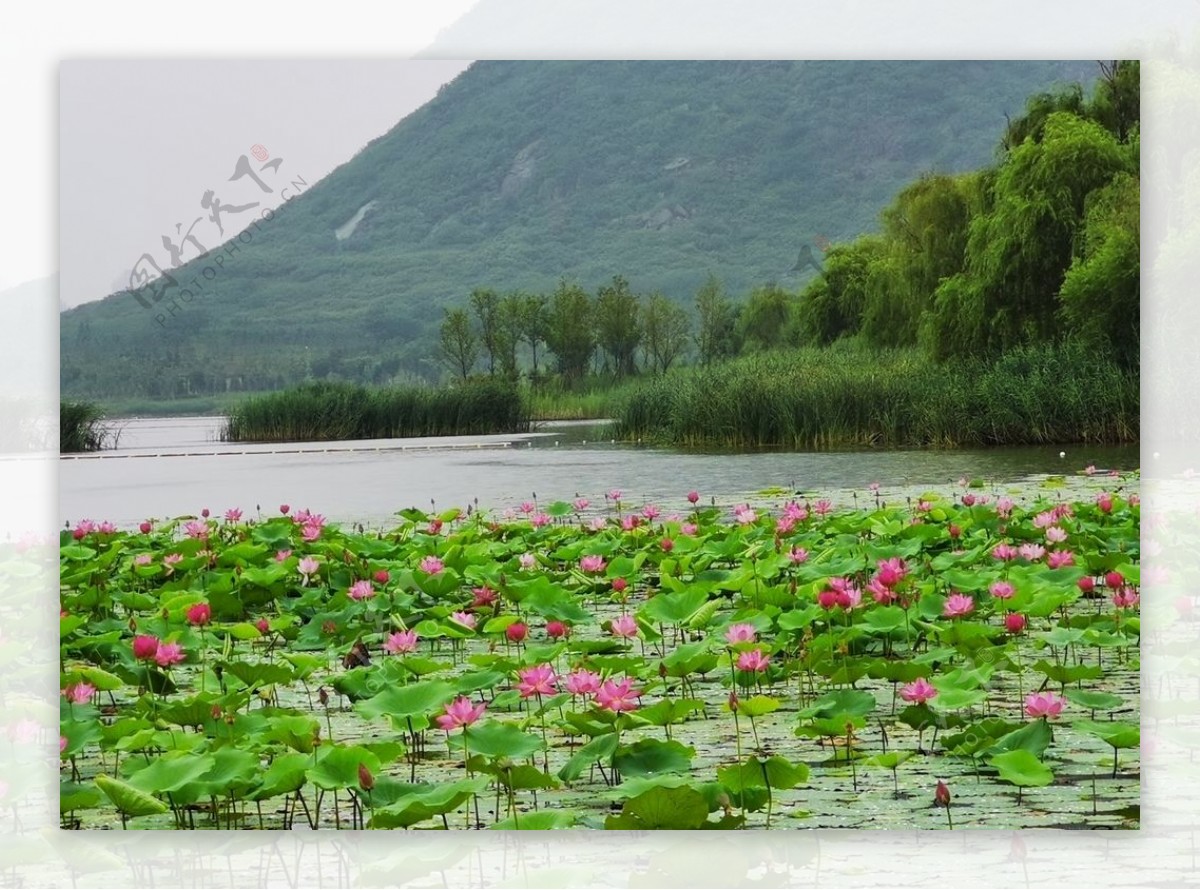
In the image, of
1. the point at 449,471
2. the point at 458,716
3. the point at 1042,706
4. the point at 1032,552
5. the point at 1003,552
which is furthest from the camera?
the point at 449,471

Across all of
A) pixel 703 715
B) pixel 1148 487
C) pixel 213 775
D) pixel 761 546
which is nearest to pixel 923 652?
pixel 703 715

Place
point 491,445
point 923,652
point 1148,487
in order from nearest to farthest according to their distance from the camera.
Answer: point 923,652, point 1148,487, point 491,445

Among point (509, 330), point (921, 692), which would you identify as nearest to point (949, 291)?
point (509, 330)

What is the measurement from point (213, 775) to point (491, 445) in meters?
2.82

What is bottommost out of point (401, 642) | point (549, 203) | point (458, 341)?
point (401, 642)

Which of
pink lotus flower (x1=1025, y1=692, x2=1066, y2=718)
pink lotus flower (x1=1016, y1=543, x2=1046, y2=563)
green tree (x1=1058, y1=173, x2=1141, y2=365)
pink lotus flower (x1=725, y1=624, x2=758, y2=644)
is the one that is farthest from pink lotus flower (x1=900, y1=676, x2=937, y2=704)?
green tree (x1=1058, y1=173, x2=1141, y2=365)

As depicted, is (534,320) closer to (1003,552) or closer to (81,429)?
(81,429)

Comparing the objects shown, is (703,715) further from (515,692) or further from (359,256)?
(359,256)

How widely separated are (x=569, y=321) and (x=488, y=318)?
0.92ft

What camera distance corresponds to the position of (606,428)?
16.0 feet

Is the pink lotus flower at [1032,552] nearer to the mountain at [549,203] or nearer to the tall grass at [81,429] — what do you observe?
the mountain at [549,203]

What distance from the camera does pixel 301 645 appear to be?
3195mm

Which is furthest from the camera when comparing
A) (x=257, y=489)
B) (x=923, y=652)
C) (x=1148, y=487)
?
(x=257, y=489)

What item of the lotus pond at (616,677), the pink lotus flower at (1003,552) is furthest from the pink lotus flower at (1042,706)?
the pink lotus flower at (1003,552)
